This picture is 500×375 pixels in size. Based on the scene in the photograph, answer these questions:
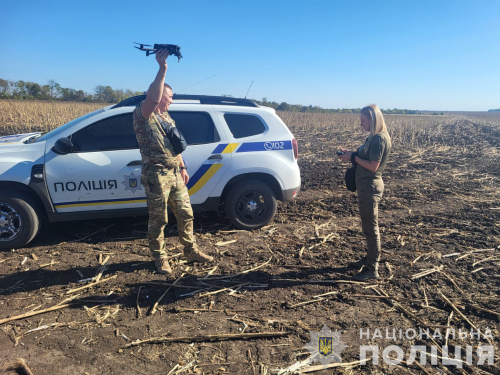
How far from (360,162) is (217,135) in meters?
2.18

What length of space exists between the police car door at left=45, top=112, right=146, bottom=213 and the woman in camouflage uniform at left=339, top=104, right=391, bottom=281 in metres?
2.88

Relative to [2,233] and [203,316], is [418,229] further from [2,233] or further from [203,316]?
[2,233]

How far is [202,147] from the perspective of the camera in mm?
4781

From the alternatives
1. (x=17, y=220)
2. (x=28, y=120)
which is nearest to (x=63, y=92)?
(x=28, y=120)

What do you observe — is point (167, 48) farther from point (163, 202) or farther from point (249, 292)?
point (249, 292)

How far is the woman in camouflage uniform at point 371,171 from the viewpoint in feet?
11.6

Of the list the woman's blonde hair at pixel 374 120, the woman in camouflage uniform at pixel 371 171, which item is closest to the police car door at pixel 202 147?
the woman in camouflage uniform at pixel 371 171

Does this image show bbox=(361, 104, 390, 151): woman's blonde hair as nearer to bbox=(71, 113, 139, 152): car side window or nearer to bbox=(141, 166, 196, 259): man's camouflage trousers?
bbox=(141, 166, 196, 259): man's camouflage trousers

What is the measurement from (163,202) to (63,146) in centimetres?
168

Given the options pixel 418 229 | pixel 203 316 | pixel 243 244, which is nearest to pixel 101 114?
pixel 243 244

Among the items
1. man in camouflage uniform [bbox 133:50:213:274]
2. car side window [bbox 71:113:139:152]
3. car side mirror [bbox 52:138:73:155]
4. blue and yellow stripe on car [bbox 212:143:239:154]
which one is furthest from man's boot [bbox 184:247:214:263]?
car side mirror [bbox 52:138:73:155]

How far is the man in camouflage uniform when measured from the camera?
10.9 feet

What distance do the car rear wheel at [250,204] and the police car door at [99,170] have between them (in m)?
1.32

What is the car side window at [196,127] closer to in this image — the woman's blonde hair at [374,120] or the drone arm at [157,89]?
the drone arm at [157,89]
